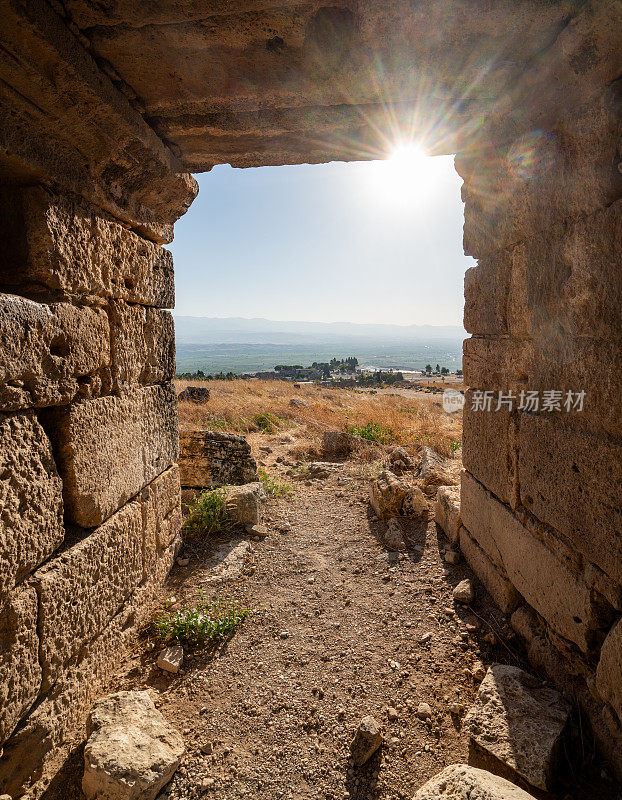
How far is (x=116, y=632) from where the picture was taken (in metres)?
2.38

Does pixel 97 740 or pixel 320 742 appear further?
pixel 320 742

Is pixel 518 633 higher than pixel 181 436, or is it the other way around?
pixel 181 436

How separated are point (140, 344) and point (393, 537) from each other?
258 cm

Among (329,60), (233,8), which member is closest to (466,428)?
(329,60)

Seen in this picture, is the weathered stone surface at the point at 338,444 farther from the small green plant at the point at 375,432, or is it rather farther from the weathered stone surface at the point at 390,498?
the weathered stone surface at the point at 390,498

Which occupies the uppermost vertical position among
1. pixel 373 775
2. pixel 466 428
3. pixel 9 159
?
pixel 9 159

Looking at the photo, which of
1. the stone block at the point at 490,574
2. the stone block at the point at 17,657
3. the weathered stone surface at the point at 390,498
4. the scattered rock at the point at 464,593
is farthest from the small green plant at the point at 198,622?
the weathered stone surface at the point at 390,498

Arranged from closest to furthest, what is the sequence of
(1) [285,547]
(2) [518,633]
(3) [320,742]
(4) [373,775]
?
(4) [373,775], (3) [320,742], (2) [518,633], (1) [285,547]

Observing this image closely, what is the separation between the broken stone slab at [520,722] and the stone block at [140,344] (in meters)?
2.48

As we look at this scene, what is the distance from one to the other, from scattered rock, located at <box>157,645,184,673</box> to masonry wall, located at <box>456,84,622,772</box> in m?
1.94

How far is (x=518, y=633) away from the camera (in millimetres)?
2525

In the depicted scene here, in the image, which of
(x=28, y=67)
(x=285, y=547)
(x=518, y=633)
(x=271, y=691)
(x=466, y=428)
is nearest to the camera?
(x=28, y=67)

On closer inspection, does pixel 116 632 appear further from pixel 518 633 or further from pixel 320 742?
pixel 518 633

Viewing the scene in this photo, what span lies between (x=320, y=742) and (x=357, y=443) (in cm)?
476
